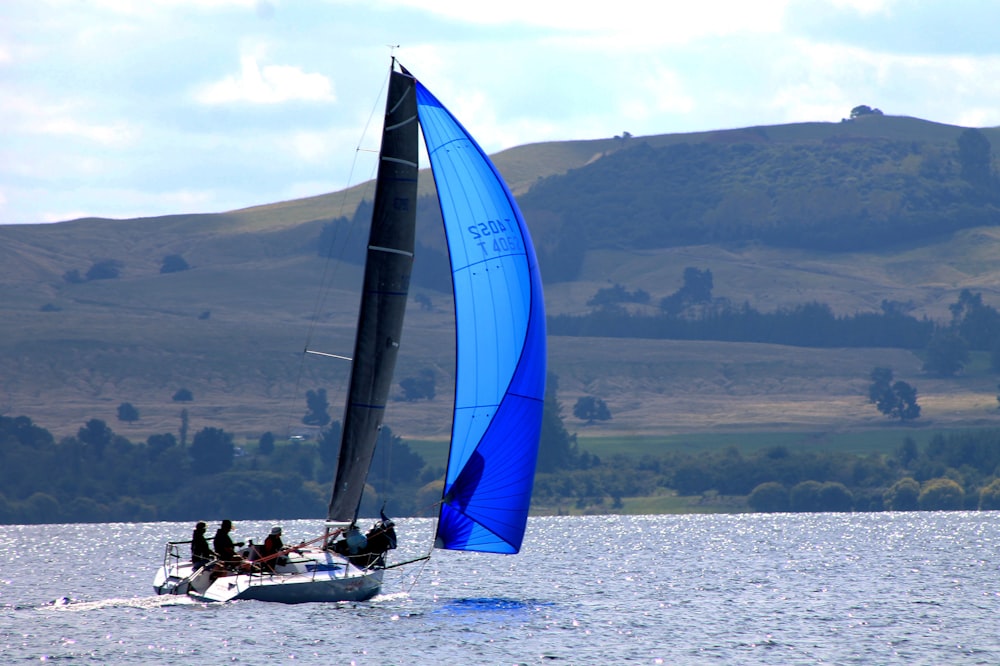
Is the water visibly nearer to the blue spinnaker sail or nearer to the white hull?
the white hull

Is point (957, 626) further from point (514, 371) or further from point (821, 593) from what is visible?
point (514, 371)

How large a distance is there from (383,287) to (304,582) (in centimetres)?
929

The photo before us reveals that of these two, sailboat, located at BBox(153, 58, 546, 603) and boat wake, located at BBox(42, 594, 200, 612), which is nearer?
sailboat, located at BBox(153, 58, 546, 603)

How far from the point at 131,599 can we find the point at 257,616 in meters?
10.0

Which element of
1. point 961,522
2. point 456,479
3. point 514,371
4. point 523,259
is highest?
point 523,259

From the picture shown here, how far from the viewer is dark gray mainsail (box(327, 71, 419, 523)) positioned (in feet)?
160

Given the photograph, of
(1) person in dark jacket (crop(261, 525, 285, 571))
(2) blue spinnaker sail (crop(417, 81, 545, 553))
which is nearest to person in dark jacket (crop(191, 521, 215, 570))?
(1) person in dark jacket (crop(261, 525, 285, 571))

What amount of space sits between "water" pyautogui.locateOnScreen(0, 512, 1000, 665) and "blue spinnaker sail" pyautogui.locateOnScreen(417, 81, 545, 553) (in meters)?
3.86

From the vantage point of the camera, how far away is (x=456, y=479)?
47031mm

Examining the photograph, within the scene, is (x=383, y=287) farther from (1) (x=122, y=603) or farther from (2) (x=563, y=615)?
(1) (x=122, y=603)

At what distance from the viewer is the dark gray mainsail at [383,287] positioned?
48844 millimetres

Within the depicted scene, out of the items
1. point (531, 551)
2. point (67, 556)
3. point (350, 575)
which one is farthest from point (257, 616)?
point (67, 556)

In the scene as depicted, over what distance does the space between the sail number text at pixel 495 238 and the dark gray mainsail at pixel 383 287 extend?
98.3 inches

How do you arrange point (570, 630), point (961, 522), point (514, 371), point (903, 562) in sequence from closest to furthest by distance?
point (514, 371) < point (570, 630) < point (903, 562) < point (961, 522)
